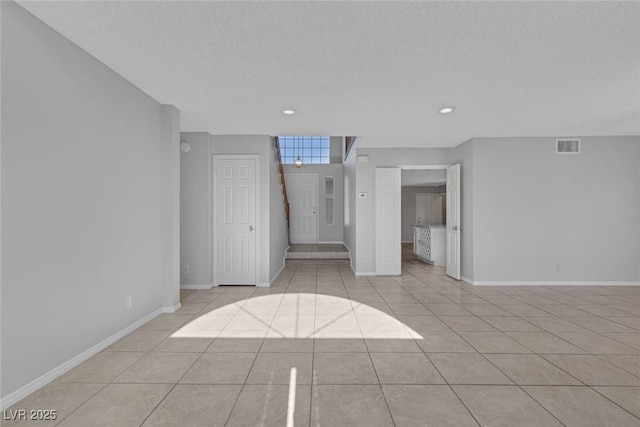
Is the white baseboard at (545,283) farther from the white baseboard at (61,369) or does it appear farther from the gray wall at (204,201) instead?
the white baseboard at (61,369)

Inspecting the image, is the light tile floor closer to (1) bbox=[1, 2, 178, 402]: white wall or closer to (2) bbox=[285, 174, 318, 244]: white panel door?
(1) bbox=[1, 2, 178, 402]: white wall

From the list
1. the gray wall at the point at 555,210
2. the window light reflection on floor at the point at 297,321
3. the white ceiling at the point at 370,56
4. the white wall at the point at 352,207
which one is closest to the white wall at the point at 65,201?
the white ceiling at the point at 370,56

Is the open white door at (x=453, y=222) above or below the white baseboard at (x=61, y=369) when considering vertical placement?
above

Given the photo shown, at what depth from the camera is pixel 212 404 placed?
194 centimetres

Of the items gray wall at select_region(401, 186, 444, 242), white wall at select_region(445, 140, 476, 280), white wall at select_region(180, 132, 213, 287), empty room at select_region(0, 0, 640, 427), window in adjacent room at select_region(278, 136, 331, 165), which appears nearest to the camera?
empty room at select_region(0, 0, 640, 427)

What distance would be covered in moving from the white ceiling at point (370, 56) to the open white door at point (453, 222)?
172 cm

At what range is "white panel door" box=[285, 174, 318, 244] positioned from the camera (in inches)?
397

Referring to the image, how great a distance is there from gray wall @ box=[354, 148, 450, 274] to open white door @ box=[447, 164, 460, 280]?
0.48 meters

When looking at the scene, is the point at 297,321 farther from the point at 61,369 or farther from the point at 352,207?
the point at 352,207

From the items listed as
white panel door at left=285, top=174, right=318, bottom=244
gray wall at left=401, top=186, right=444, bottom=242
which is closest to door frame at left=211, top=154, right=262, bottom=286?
white panel door at left=285, top=174, right=318, bottom=244

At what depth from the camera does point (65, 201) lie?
91.1 inches

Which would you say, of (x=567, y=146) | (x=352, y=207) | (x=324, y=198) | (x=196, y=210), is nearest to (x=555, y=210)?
(x=567, y=146)

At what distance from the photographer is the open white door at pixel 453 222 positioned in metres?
5.65

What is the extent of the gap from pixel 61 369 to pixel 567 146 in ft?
24.2
